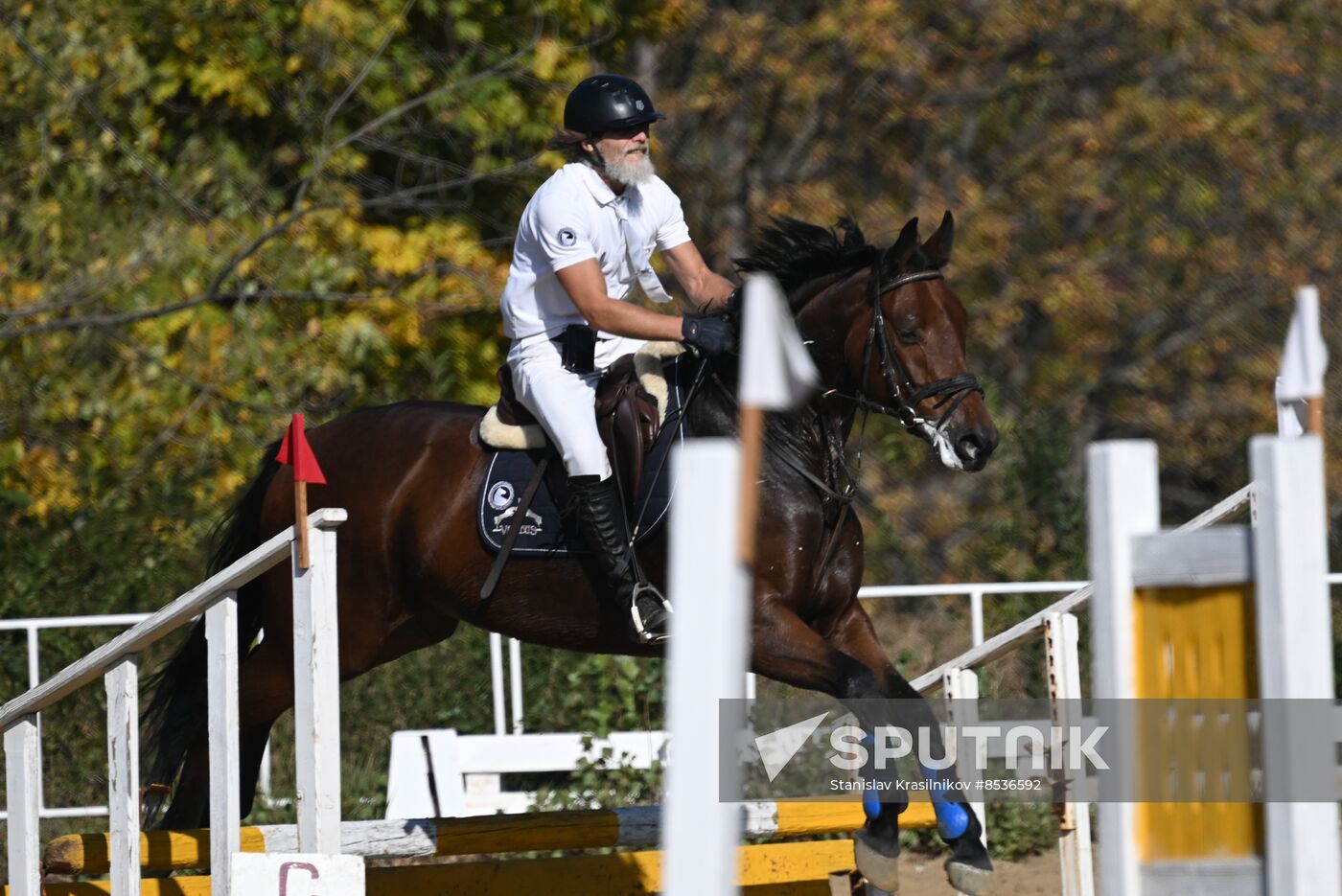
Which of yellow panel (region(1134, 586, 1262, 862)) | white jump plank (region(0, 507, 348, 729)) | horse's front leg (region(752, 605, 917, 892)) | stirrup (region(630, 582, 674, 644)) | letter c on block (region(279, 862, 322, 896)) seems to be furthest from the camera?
stirrup (region(630, 582, 674, 644))

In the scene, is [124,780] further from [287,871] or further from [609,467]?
[609,467]

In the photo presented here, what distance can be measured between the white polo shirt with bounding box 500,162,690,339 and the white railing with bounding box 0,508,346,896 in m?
1.08

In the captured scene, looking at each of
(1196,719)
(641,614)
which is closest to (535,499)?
(641,614)

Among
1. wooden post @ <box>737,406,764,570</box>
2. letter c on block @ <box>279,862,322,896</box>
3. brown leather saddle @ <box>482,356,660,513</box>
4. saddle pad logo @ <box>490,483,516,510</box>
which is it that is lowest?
letter c on block @ <box>279,862,322,896</box>

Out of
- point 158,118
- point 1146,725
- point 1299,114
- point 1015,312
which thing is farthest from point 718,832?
point 1299,114

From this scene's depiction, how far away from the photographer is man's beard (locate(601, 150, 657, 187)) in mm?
4703

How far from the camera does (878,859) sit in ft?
14.2

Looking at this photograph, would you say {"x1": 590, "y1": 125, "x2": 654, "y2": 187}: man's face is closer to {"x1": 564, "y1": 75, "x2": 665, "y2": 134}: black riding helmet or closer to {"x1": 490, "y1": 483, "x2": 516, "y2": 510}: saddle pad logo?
{"x1": 564, "y1": 75, "x2": 665, "y2": 134}: black riding helmet

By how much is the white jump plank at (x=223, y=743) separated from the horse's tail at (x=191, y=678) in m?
0.99

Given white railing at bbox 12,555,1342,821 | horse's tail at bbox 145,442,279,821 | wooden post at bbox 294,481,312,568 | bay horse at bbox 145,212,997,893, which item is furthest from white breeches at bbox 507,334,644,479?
white railing at bbox 12,555,1342,821

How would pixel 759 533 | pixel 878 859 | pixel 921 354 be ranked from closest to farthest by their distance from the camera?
pixel 878 859 → pixel 921 354 → pixel 759 533

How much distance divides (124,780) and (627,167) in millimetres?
2147

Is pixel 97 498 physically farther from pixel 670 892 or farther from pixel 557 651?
pixel 670 892

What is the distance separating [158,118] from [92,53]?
543mm
